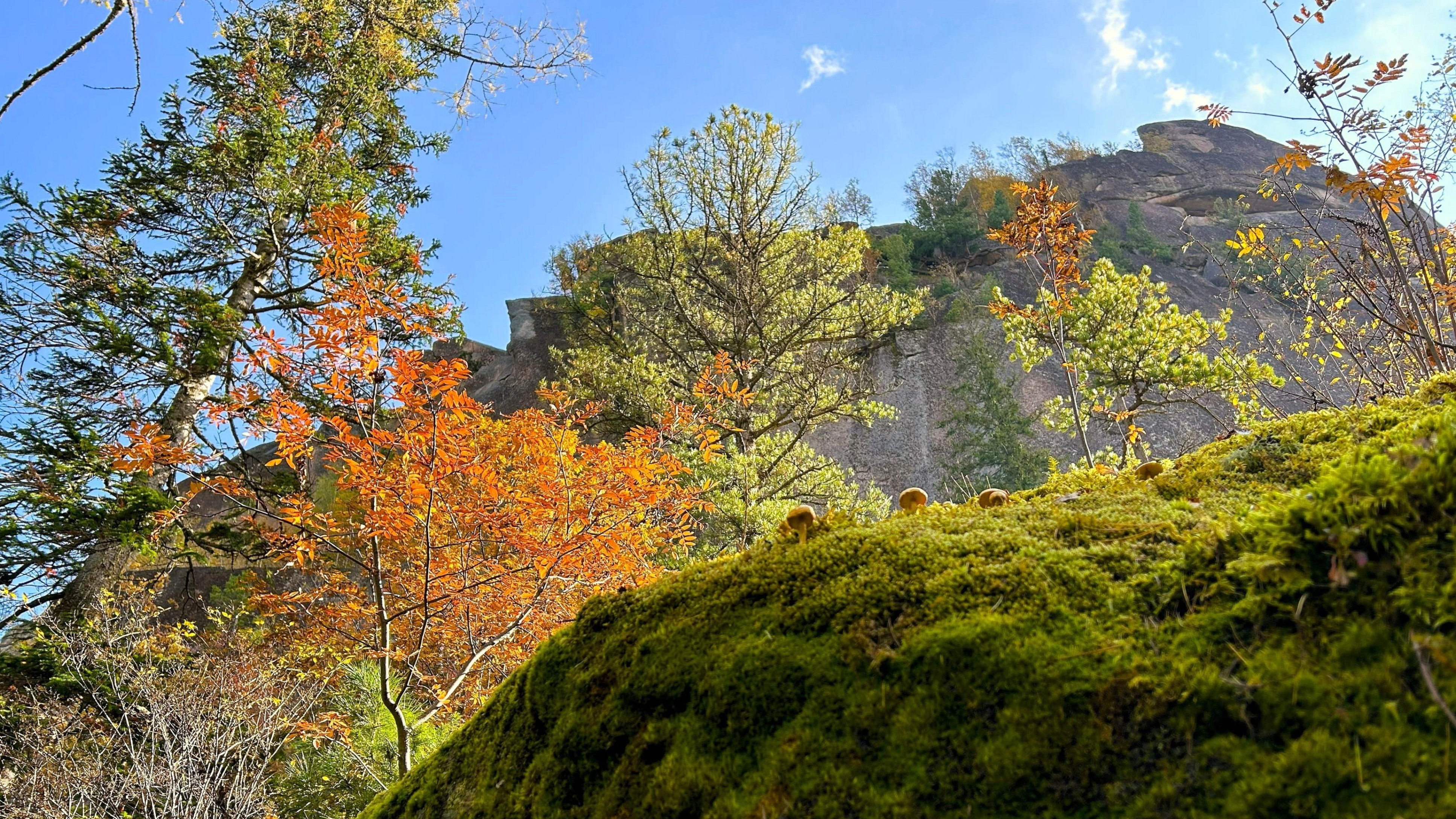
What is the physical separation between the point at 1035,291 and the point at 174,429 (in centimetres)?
2459

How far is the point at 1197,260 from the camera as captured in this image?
27453 millimetres

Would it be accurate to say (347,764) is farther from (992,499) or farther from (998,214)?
(998,214)

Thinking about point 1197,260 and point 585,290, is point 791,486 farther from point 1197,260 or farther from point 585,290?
point 1197,260

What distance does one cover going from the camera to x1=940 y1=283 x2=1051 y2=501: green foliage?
721 inches

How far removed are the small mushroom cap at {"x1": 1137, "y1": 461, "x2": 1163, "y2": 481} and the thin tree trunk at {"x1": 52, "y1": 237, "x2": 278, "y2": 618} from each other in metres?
7.63

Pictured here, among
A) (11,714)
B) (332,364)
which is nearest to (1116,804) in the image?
(332,364)

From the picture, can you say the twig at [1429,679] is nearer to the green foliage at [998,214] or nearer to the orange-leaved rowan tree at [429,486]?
the orange-leaved rowan tree at [429,486]

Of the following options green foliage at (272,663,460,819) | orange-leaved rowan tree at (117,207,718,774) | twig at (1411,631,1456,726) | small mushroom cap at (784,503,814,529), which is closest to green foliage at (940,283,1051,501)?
orange-leaved rowan tree at (117,207,718,774)

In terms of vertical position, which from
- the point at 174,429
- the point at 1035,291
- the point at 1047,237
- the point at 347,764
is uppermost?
the point at 1035,291

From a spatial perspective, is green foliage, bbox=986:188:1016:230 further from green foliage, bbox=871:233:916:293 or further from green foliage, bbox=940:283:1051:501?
green foliage, bbox=940:283:1051:501

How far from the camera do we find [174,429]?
8289 millimetres

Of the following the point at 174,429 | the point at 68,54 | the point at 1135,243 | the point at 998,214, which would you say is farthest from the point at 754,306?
the point at 1135,243

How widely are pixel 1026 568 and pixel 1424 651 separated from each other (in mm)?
471

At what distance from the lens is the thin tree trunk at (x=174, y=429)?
7.55 meters
